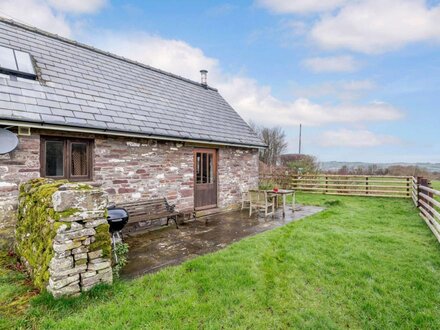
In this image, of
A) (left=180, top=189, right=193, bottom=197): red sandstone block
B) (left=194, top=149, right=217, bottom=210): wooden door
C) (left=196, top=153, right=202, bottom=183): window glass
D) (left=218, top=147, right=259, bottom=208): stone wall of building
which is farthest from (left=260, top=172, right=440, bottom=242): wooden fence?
(left=180, top=189, right=193, bottom=197): red sandstone block

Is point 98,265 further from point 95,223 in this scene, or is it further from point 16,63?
point 16,63

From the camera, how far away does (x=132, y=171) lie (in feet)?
22.5

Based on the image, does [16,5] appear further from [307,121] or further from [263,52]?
[307,121]

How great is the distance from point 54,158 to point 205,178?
4.95 m

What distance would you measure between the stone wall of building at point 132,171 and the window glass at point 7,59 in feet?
6.03

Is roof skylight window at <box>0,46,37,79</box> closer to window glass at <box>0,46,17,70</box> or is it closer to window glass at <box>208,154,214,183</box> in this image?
window glass at <box>0,46,17,70</box>

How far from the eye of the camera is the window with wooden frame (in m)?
5.55

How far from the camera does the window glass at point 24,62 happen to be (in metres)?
5.97

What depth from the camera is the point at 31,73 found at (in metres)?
6.00

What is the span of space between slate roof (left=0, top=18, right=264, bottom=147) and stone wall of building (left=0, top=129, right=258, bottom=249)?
431 mm

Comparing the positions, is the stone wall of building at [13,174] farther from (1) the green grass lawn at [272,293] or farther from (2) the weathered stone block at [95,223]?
(2) the weathered stone block at [95,223]

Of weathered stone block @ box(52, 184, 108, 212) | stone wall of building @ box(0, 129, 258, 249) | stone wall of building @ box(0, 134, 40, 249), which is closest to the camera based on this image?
weathered stone block @ box(52, 184, 108, 212)

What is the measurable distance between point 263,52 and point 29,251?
15.2 metres

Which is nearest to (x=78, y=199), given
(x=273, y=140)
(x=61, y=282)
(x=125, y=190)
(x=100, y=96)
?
(x=61, y=282)
